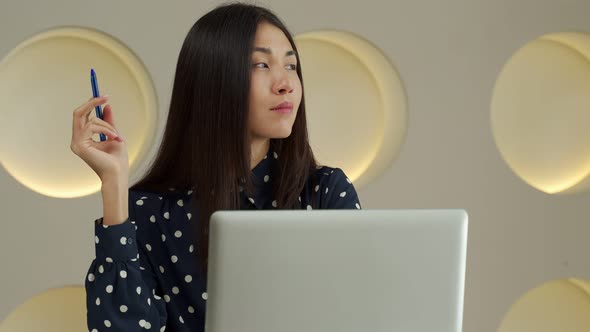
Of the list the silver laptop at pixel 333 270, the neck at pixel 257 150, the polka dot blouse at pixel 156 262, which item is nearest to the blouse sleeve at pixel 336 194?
the polka dot blouse at pixel 156 262

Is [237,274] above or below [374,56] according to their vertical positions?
below

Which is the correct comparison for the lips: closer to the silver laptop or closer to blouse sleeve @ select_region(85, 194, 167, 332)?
blouse sleeve @ select_region(85, 194, 167, 332)

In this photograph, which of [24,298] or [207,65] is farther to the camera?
[24,298]

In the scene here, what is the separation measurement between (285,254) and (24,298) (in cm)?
177

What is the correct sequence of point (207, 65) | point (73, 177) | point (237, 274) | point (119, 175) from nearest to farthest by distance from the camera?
point (237, 274)
point (119, 175)
point (207, 65)
point (73, 177)

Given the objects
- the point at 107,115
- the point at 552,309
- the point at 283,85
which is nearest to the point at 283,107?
the point at 283,85

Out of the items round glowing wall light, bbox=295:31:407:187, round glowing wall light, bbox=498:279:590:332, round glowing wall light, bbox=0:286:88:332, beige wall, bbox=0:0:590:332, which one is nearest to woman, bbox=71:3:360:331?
beige wall, bbox=0:0:590:332

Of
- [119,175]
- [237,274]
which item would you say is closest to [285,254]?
[237,274]

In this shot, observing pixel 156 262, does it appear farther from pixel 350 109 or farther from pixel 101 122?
pixel 350 109

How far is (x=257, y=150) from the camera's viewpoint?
63.6 inches

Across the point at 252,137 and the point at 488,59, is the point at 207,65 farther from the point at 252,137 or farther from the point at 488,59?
the point at 488,59

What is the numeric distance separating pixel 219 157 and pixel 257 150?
0.33ft

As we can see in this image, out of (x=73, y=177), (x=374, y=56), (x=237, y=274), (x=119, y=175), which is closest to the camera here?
(x=237, y=274)

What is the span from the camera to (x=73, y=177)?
273cm
